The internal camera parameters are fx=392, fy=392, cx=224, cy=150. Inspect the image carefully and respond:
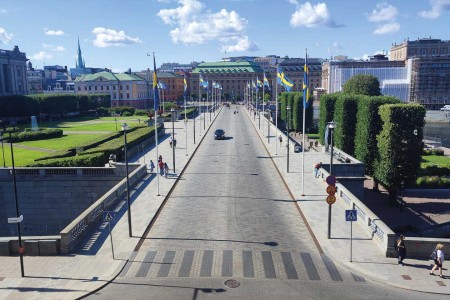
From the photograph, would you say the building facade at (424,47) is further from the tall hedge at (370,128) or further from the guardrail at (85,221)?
the guardrail at (85,221)

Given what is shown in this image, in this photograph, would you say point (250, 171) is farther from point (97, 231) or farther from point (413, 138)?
point (97, 231)

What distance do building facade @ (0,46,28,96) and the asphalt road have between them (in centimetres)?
11608

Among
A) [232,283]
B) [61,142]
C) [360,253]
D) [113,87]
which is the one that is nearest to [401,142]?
[360,253]

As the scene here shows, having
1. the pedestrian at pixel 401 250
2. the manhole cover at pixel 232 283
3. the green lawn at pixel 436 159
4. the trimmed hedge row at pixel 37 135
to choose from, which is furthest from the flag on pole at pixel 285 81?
the trimmed hedge row at pixel 37 135

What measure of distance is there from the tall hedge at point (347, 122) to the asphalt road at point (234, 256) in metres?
14.0

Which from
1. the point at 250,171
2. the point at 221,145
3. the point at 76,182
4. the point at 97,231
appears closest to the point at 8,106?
the point at 221,145

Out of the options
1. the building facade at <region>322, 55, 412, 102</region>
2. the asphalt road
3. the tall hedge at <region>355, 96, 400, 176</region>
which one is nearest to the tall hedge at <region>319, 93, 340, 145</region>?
the tall hedge at <region>355, 96, 400, 176</region>

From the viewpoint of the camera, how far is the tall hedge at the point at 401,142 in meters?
31.8

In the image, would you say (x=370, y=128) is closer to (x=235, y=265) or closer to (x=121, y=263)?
(x=235, y=265)

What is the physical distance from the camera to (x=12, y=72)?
129 m

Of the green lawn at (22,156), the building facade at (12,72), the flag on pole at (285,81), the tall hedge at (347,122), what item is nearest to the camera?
the flag on pole at (285,81)

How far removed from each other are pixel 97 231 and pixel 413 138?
25.3m

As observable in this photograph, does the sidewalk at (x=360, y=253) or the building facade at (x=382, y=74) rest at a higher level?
the building facade at (x=382, y=74)

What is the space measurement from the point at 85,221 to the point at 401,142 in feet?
81.3
